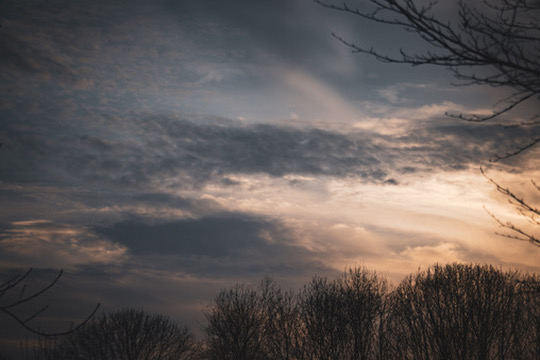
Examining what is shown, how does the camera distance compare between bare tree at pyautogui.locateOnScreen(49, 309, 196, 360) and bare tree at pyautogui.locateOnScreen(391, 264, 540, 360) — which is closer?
bare tree at pyautogui.locateOnScreen(391, 264, 540, 360)

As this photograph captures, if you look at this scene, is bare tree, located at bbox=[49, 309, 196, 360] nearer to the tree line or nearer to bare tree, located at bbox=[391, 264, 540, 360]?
the tree line

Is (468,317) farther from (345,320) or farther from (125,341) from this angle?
(125,341)

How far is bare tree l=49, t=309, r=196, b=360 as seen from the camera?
3900 centimetres

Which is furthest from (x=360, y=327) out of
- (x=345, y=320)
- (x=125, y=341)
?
(x=125, y=341)

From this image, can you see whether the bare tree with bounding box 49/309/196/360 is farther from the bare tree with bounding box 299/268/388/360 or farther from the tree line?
the bare tree with bounding box 299/268/388/360

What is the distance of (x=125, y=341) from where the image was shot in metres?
40.0

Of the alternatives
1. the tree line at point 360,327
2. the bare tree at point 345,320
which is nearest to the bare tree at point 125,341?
the tree line at point 360,327

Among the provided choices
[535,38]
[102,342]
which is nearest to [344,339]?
[102,342]

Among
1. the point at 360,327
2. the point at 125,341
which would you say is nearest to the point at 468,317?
the point at 360,327

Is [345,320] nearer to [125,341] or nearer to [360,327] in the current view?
[360,327]

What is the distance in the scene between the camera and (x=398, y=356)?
2514 centimetres

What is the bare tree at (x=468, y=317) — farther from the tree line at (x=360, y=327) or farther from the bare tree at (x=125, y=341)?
the bare tree at (x=125, y=341)

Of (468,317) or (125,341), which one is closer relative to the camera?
(468,317)

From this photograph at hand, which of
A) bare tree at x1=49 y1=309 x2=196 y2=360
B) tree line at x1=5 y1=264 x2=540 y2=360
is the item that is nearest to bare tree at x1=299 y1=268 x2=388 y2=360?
tree line at x1=5 y1=264 x2=540 y2=360
